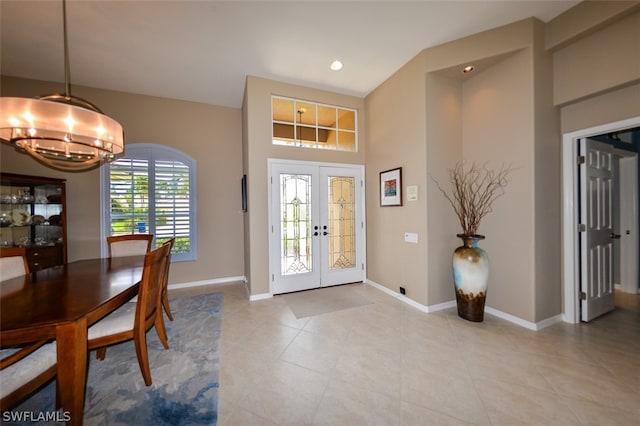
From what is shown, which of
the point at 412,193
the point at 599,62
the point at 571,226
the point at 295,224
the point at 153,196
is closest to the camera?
the point at 599,62

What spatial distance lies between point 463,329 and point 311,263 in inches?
84.7

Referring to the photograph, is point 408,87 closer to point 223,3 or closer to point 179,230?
point 223,3

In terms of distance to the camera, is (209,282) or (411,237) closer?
(411,237)

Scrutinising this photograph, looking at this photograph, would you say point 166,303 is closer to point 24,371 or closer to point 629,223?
point 24,371

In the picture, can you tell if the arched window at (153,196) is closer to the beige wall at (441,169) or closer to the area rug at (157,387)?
the area rug at (157,387)

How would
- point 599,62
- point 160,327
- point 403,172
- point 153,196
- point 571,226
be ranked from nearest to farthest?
point 160,327 → point 599,62 → point 571,226 → point 403,172 → point 153,196

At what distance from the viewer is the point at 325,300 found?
10.9ft

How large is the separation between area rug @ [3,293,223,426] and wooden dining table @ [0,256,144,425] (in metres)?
0.31

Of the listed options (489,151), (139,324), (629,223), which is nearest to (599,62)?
(489,151)

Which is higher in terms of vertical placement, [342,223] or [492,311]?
[342,223]

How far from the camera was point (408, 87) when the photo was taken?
3109 millimetres

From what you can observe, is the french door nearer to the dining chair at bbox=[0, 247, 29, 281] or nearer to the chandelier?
the chandelier

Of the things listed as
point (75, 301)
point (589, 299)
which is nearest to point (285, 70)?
point (75, 301)

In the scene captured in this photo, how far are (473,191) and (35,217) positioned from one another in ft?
18.7
